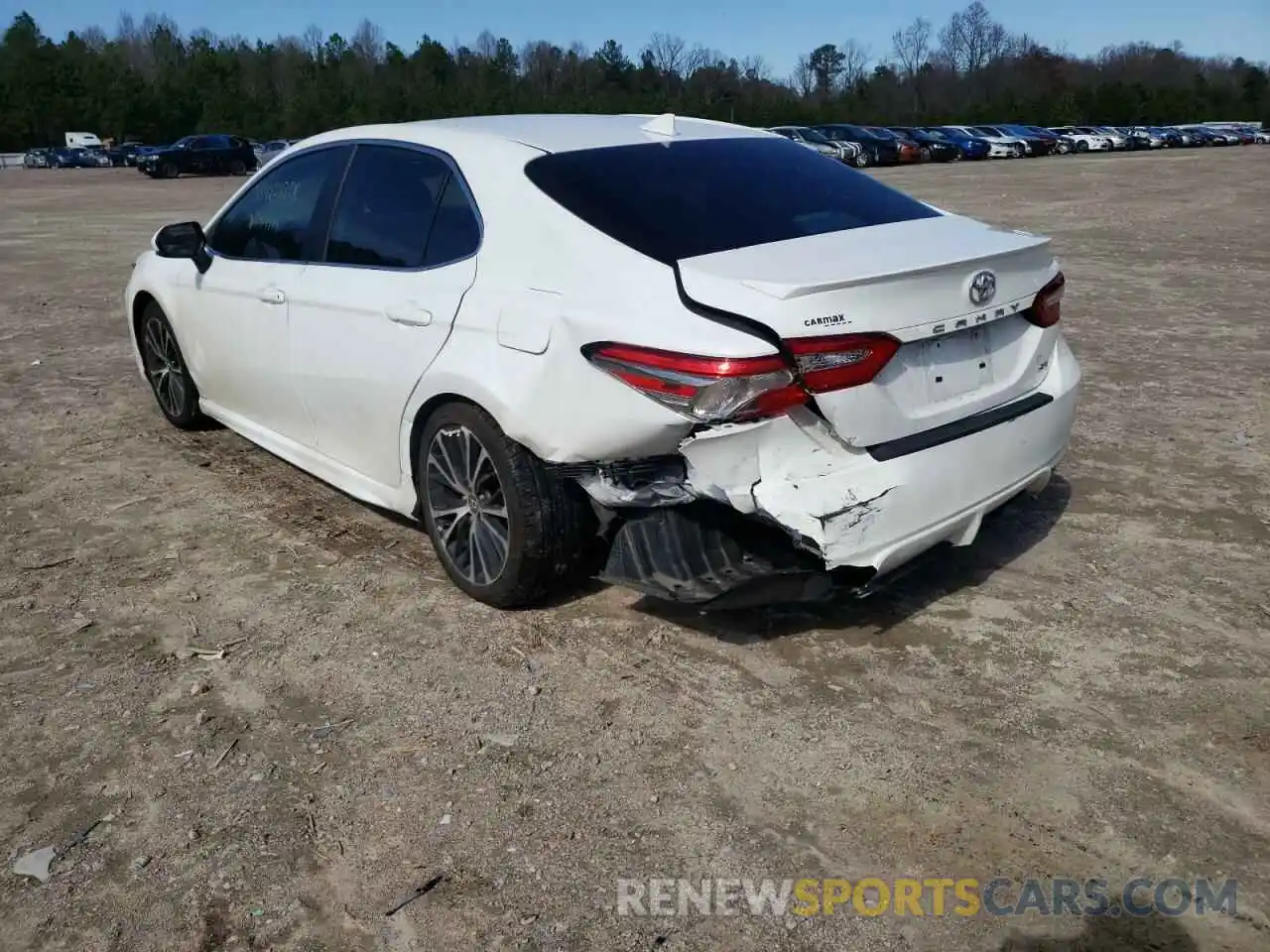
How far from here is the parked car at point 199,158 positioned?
40.5 metres

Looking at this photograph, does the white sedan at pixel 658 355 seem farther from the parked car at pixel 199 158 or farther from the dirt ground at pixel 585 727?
the parked car at pixel 199 158

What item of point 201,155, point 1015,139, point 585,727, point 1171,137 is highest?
point 1171,137

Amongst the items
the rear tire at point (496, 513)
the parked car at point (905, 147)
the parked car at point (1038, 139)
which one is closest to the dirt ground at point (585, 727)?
the rear tire at point (496, 513)

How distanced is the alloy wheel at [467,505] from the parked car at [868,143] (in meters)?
37.3

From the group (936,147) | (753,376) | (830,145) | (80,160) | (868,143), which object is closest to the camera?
(753,376)

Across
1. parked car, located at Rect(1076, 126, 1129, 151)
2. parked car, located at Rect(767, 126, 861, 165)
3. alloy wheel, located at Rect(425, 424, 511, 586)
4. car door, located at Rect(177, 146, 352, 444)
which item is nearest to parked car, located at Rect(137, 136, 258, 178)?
parked car, located at Rect(767, 126, 861, 165)

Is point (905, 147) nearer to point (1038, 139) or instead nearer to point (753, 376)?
point (1038, 139)

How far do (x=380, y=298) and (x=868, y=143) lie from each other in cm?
3838

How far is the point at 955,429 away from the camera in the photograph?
3.44 metres

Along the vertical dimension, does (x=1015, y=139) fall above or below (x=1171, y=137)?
below

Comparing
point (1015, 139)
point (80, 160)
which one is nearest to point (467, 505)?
point (1015, 139)

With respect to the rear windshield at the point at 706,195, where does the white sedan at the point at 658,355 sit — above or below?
below

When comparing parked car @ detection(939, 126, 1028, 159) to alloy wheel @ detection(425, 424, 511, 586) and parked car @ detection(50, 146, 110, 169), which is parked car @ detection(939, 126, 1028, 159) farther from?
alloy wheel @ detection(425, 424, 511, 586)

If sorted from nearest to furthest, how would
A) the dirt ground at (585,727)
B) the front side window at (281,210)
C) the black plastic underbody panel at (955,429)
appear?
the dirt ground at (585,727) → the black plastic underbody panel at (955,429) → the front side window at (281,210)
